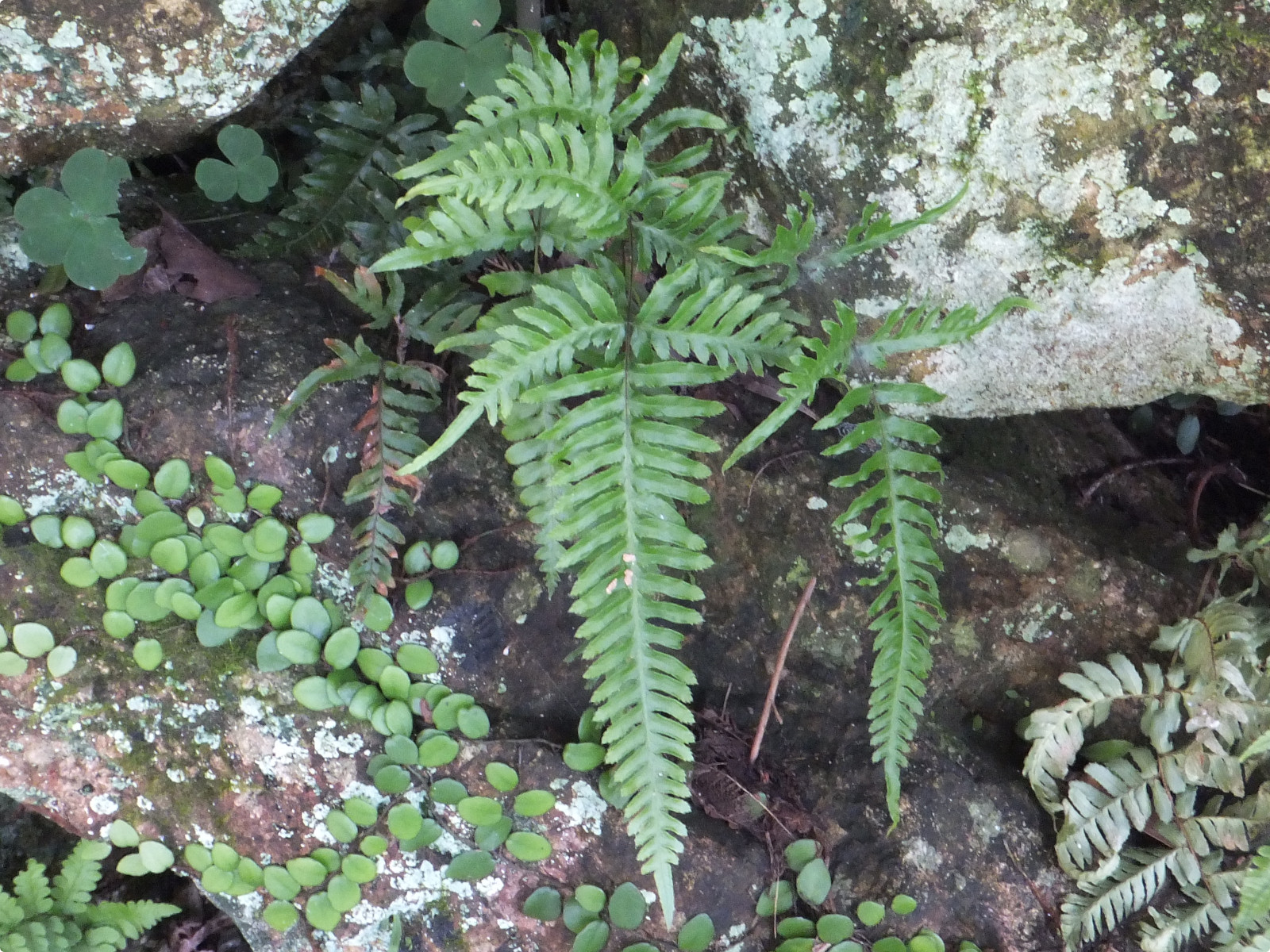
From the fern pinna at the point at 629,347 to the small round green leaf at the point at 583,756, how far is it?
0.18 m

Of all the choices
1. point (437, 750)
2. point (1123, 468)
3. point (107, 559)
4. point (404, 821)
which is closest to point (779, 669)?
point (437, 750)

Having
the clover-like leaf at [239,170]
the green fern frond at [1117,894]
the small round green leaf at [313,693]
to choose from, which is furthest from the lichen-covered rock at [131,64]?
the green fern frond at [1117,894]

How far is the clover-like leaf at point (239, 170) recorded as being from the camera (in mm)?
2418

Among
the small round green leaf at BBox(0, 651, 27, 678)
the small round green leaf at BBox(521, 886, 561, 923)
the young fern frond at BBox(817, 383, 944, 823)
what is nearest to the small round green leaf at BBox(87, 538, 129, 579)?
the small round green leaf at BBox(0, 651, 27, 678)

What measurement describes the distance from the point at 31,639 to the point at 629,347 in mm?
1736

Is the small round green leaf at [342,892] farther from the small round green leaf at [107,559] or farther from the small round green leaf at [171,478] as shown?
the small round green leaf at [171,478]

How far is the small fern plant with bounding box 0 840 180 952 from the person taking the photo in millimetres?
2527

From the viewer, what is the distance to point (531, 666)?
8.09 ft

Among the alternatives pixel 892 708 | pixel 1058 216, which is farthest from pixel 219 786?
pixel 1058 216

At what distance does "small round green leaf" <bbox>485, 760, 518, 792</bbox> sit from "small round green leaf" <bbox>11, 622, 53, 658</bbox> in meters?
1.20

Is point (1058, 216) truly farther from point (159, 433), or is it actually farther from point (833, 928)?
point (159, 433)

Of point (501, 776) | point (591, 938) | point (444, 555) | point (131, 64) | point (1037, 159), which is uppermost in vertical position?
point (1037, 159)

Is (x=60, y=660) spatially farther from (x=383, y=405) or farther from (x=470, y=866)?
(x=470, y=866)

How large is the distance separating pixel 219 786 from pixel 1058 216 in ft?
8.53
